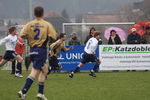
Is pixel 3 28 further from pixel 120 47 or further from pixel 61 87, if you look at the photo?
pixel 61 87

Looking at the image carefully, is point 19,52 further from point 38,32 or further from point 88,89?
point 38,32

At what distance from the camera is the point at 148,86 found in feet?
58.6

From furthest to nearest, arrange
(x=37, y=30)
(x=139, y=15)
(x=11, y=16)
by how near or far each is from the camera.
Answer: (x=11, y=16), (x=139, y=15), (x=37, y=30)

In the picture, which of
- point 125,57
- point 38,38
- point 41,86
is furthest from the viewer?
point 125,57

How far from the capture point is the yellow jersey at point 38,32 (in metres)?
14.1

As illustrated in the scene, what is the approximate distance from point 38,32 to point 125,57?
11.9m

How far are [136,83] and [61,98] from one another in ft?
15.6

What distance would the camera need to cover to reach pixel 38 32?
14.2m

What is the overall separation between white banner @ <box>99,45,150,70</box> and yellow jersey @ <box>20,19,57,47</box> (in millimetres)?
11624

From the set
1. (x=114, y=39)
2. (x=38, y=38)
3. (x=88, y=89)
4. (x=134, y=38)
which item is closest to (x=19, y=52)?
(x=114, y=39)

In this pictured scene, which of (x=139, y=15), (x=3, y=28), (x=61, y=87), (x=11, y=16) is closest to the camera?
(x=61, y=87)

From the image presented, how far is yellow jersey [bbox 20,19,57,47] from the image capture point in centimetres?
1413

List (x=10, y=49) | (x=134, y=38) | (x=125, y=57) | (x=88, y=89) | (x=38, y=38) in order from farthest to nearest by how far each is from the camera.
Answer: (x=134, y=38), (x=125, y=57), (x=10, y=49), (x=88, y=89), (x=38, y=38)

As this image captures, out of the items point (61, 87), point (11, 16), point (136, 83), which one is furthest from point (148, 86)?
point (11, 16)
